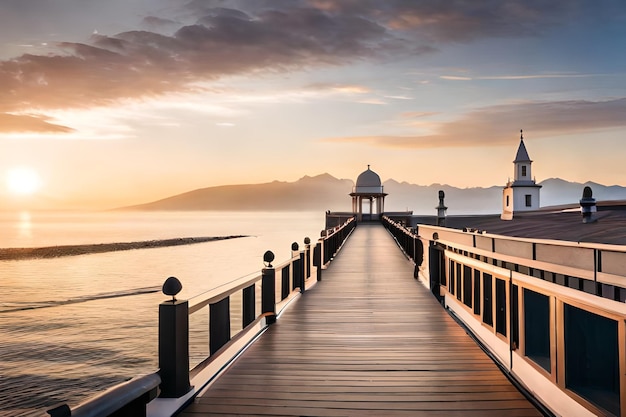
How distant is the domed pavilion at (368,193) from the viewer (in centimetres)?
6562

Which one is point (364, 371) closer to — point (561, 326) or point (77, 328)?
point (561, 326)

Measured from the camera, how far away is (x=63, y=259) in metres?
50.7

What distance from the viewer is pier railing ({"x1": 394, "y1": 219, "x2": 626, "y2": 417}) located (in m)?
3.91

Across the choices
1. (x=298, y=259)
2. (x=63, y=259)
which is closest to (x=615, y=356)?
(x=298, y=259)

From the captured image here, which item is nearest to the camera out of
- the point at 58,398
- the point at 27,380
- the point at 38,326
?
the point at 58,398

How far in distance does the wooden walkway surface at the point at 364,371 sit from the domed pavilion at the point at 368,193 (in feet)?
181

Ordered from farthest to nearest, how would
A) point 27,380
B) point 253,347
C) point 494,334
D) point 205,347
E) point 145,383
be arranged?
point 205,347 < point 27,380 < point 253,347 < point 494,334 < point 145,383

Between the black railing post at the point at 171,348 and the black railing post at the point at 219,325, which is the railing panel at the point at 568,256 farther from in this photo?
the black railing post at the point at 171,348

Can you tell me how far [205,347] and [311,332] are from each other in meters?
9.85

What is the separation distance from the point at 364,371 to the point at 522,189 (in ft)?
228

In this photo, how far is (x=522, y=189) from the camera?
6981 centimetres

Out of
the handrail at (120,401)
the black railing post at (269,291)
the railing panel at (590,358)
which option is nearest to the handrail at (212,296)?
the black railing post at (269,291)

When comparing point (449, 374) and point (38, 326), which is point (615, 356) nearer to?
point (449, 374)

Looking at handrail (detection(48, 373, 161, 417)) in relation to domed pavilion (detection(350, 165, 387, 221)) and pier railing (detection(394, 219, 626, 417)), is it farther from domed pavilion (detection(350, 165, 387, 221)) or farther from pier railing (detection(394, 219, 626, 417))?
domed pavilion (detection(350, 165, 387, 221))
